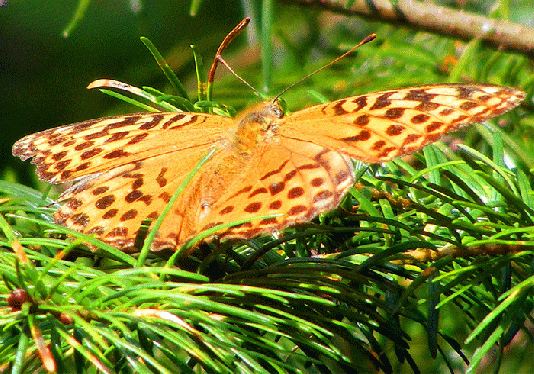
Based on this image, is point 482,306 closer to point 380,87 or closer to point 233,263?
point 233,263

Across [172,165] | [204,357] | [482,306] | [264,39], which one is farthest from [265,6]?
[204,357]

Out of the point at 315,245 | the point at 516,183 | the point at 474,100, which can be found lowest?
the point at 315,245

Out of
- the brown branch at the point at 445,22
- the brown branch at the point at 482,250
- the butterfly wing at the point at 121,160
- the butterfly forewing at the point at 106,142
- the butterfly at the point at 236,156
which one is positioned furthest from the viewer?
the brown branch at the point at 445,22

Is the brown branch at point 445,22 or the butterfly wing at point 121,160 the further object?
the brown branch at point 445,22

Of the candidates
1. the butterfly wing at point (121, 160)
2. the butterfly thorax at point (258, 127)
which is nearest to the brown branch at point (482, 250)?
the butterfly wing at point (121, 160)

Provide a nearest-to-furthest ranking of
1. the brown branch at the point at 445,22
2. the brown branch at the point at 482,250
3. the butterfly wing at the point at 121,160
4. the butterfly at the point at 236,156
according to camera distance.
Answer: the brown branch at the point at 482,250
the butterfly at the point at 236,156
the butterfly wing at the point at 121,160
the brown branch at the point at 445,22

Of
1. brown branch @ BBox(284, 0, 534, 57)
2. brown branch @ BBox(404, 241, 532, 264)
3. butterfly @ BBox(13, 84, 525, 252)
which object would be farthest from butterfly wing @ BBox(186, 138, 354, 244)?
brown branch @ BBox(284, 0, 534, 57)

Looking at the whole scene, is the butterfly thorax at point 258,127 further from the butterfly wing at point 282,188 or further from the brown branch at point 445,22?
the brown branch at point 445,22
